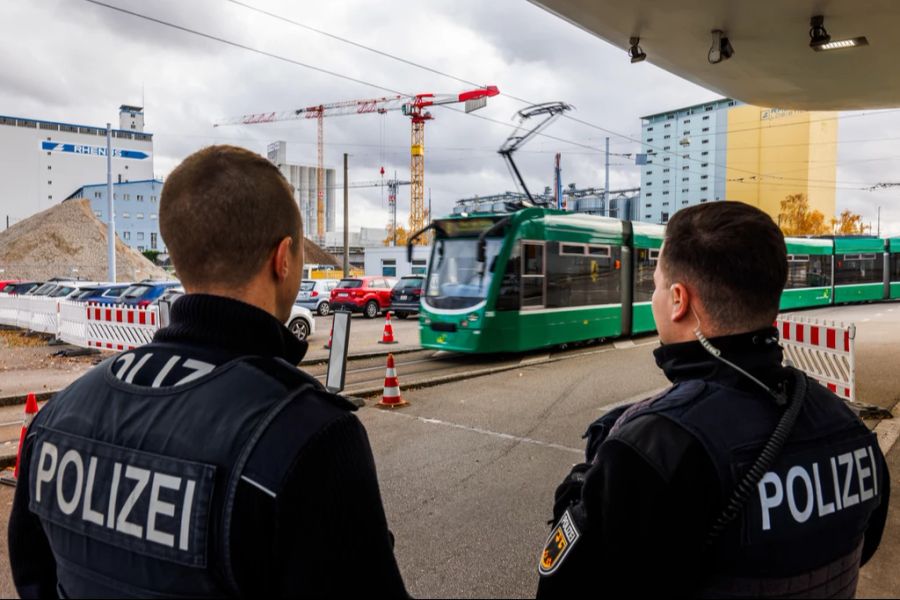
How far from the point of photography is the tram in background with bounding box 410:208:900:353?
12.6 m

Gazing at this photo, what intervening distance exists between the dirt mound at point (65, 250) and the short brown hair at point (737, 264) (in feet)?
157

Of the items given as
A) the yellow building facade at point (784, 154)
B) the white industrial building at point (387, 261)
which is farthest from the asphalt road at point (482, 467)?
the yellow building facade at point (784, 154)

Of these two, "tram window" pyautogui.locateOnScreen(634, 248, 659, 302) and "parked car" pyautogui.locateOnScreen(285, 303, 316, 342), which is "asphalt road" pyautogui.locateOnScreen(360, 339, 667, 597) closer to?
"tram window" pyautogui.locateOnScreen(634, 248, 659, 302)

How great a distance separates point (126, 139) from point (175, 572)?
99724 millimetres

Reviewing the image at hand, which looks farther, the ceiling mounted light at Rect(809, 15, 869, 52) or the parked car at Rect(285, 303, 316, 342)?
the parked car at Rect(285, 303, 316, 342)

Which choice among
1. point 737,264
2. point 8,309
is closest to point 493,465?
point 737,264

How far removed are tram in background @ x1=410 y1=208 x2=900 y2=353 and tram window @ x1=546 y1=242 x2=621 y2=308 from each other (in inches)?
1.0

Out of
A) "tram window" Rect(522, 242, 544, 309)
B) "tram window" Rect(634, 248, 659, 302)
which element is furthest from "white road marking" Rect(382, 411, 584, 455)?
"tram window" Rect(634, 248, 659, 302)

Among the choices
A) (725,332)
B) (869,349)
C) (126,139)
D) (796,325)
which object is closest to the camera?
(725,332)

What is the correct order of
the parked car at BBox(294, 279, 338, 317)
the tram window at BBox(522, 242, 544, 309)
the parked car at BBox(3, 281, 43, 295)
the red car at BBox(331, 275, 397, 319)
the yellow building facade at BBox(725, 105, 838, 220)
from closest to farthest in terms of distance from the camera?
the tram window at BBox(522, 242, 544, 309)
the parked car at BBox(3, 281, 43, 295)
the red car at BBox(331, 275, 397, 319)
the parked car at BBox(294, 279, 338, 317)
the yellow building facade at BBox(725, 105, 838, 220)

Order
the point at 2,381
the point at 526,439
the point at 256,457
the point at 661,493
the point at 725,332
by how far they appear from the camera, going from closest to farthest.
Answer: the point at 256,457 < the point at 661,493 < the point at 725,332 < the point at 526,439 < the point at 2,381

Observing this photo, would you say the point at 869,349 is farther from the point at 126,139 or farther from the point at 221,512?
the point at 126,139

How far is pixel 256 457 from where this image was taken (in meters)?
1.21

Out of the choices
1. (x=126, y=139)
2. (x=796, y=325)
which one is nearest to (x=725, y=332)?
(x=796, y=325)
